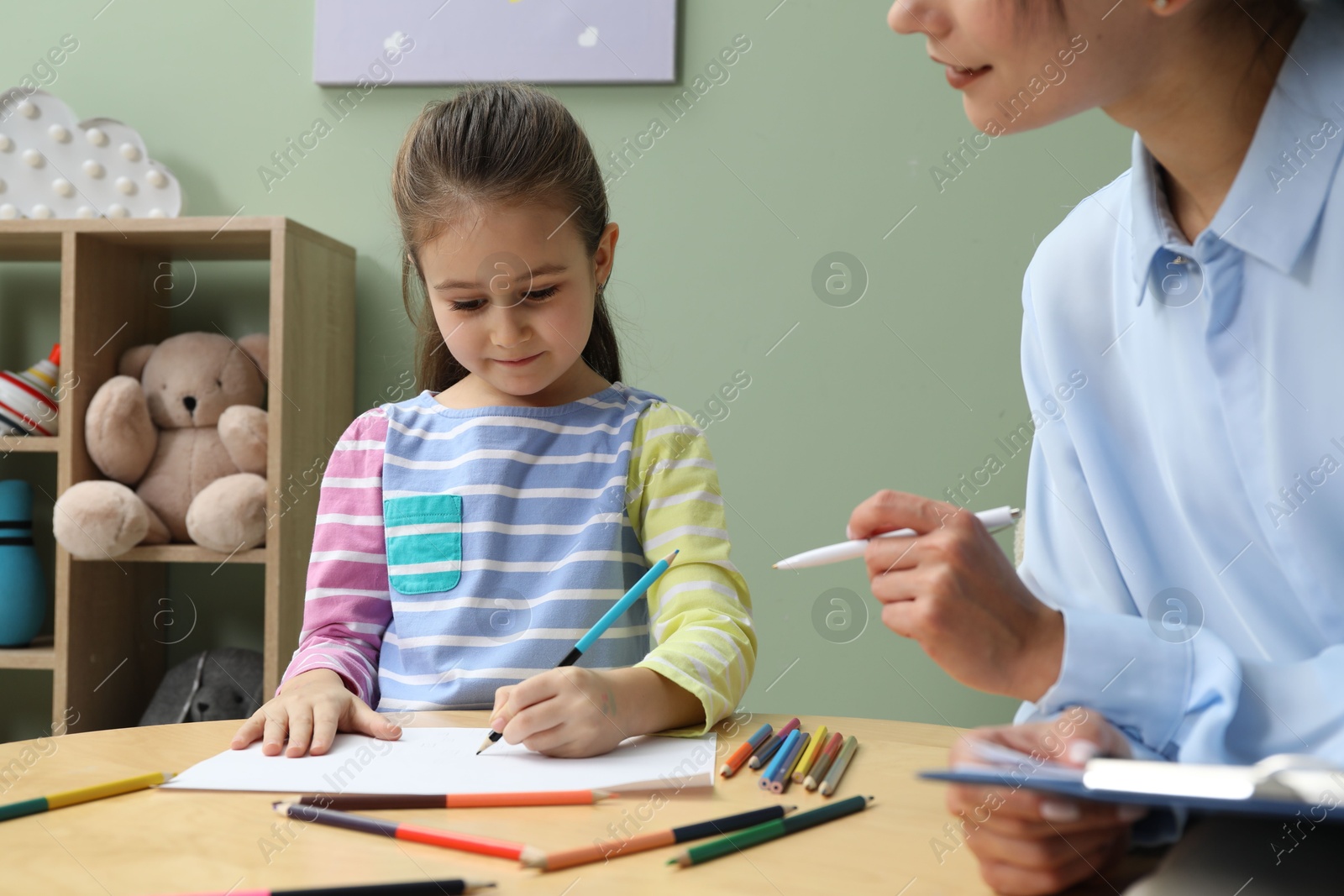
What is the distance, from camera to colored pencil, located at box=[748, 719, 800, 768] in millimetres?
710

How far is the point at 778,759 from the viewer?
2.26ft

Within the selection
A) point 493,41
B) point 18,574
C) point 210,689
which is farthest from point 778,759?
point 18,574

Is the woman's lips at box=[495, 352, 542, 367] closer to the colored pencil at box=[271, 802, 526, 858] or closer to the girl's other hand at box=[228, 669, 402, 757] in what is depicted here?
the girl's other hand at box=[228, 669, 402, 757]

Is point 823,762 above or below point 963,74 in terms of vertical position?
below

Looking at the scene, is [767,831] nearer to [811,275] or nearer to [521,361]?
[521,361]

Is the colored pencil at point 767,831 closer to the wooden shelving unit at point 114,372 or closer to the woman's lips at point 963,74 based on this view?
the woman's lips at point 963,74

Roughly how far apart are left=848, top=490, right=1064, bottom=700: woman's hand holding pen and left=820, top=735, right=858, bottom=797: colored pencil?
0.12m

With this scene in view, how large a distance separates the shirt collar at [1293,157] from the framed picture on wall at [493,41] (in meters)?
1.40

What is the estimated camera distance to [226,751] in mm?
754

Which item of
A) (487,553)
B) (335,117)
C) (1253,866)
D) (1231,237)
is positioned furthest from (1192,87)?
(335,117)

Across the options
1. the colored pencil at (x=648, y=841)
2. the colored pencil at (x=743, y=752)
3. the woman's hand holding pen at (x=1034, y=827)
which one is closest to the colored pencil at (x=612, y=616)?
the colored pencil at (x=743, y=752)

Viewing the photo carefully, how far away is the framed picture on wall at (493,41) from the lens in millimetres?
1930

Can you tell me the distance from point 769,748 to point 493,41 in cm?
160

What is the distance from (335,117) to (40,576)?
101 centimetres
